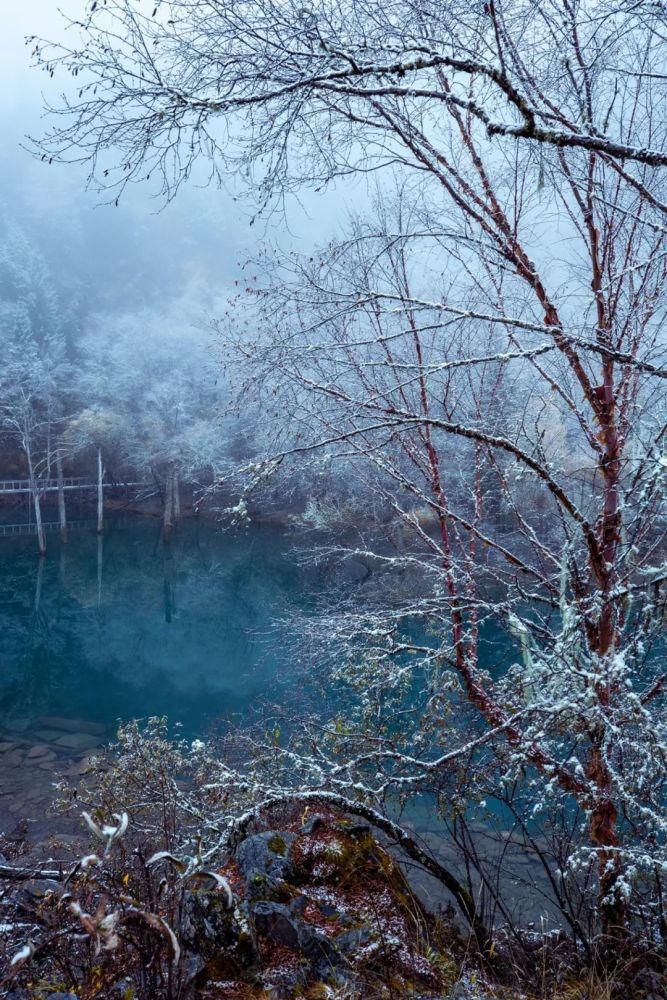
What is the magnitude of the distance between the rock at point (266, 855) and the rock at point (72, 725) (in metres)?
9.24

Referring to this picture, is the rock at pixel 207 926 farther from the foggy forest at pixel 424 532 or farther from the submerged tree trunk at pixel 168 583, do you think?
the submerged tree trunk at pixel 168 583

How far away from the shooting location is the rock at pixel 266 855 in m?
2.94

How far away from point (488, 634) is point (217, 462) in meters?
17.6

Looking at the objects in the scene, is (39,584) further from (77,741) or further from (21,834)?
(21,834)

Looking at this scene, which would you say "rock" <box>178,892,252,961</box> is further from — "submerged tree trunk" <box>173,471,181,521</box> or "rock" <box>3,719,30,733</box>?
"submerged tree trunk" <box>173,471,181,521</box>

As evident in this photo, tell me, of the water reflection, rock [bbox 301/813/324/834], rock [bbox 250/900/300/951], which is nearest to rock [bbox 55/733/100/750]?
the water reflection

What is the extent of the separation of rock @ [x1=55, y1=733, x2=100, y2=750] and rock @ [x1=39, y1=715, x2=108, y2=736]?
0.57 ft

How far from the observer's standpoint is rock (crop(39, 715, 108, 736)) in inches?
447

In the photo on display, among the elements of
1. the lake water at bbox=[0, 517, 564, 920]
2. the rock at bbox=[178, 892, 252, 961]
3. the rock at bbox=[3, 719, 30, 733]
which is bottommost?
the rock at bbox=[3, 719, 30, 733]

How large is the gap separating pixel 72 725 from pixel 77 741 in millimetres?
809

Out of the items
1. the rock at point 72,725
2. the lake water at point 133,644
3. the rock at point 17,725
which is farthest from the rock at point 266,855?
the rock at point 17,725

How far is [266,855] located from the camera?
3025mm

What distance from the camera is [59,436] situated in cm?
2970

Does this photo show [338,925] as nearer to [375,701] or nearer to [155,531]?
[375,701]
